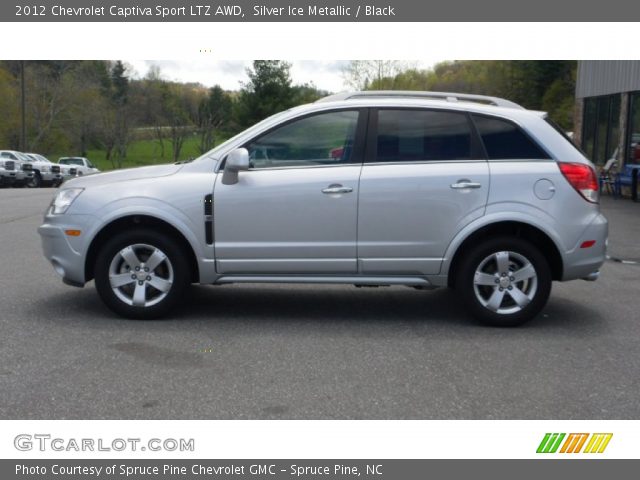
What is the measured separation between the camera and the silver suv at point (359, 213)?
6.01 m

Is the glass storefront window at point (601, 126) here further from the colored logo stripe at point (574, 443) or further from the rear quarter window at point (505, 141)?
the colored logo stripe at point (574, 443)

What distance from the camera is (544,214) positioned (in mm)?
6000

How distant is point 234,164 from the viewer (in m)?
5.87

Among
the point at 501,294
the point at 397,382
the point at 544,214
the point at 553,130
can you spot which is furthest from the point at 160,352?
the point at 553,130

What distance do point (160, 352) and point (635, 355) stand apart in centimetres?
348

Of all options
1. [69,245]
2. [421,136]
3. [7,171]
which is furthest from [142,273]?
[7,171]

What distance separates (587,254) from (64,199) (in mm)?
4428

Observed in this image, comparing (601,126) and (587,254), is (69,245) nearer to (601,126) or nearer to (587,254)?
(587,254)

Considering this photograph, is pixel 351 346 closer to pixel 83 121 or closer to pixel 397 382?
pixel 397 382

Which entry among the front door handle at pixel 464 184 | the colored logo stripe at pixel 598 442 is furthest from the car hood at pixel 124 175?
the colored logo stripe at pixel 598 442

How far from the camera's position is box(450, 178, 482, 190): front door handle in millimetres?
6000

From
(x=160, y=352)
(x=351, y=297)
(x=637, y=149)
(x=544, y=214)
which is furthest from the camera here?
(x=637, y=149)

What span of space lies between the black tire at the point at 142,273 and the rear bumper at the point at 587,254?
3173 mm

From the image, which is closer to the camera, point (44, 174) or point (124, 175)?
point (124, 175)
